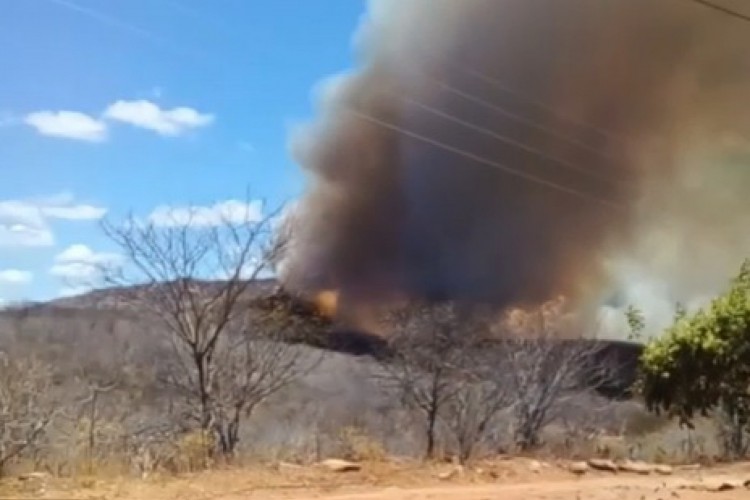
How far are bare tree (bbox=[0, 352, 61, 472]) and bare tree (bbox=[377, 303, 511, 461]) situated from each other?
4.64 meters

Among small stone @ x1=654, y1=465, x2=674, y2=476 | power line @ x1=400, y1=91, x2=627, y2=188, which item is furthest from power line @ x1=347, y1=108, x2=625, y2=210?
small stone @ x1=654, y1=465, x2=674, y2=476

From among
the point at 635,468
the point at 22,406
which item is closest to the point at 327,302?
the point at 22,406

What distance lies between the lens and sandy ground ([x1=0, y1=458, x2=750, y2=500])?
25.9ft

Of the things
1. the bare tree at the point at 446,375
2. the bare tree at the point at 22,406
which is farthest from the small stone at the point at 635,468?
the bare tree at the point at 22,406

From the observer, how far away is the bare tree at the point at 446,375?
14945mm

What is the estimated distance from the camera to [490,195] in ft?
95.2

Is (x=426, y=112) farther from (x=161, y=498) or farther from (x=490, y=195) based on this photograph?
(x=161, y=498)

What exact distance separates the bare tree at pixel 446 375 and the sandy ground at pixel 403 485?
341 centimetres

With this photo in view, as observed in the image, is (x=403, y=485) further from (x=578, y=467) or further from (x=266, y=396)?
(x=266, y=396)

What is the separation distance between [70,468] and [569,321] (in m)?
13.7

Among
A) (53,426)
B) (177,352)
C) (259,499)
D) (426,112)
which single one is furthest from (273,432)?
(426,112)

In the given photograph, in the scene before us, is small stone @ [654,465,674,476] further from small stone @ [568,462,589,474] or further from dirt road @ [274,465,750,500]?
small stone @ [568,462,589,474]

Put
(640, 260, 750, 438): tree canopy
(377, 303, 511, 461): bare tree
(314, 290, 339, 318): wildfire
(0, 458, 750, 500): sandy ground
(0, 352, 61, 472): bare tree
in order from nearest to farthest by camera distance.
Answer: (0, 458, 750, 500): sandy ground < (0, 352, 61, 472): bare tree < (640, 260, 750, 438): tree canopy < (377, 303, 511, 461): bare tree < (314, 290, 339, 318): wildfire

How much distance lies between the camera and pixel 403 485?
8828mm
